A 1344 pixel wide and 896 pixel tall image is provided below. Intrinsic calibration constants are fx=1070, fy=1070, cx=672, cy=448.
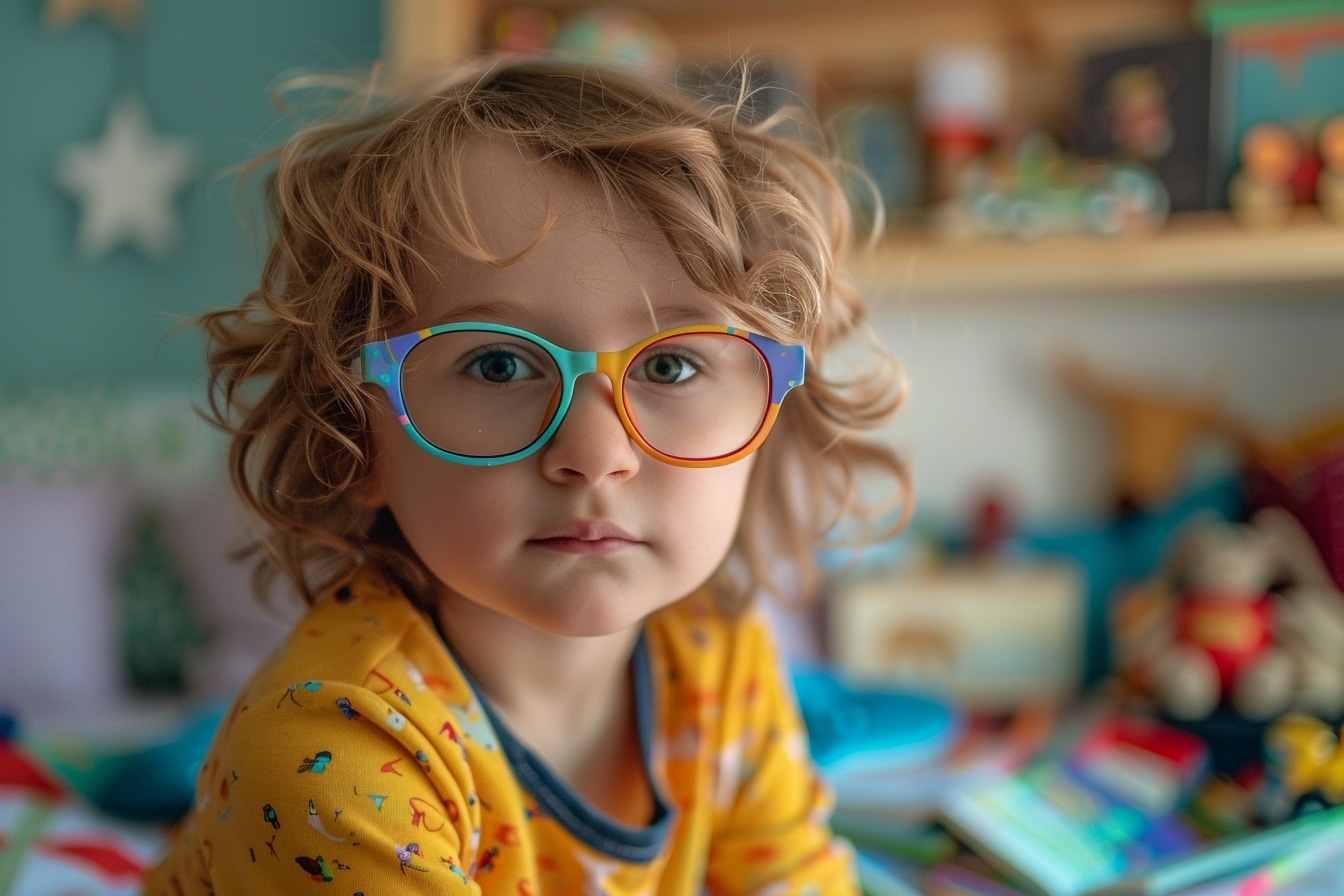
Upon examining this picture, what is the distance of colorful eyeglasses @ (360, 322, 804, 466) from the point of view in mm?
605

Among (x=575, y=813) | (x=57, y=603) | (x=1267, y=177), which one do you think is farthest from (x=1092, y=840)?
(x=57, y=603)

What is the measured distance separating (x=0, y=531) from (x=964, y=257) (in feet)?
4.10

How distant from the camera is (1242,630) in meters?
1.20

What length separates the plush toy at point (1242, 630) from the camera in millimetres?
1168

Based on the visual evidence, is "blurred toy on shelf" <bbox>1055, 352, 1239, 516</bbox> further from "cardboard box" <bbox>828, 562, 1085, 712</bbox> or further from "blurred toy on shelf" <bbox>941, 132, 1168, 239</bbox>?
"blurred toy on shelf" <bbox>941, 132, 1168, 239</bbox>

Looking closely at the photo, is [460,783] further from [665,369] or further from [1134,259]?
[1134,259]

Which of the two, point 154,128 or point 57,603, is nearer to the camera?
point 57,603

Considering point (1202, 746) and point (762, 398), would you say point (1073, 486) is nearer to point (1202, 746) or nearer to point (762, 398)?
point (1202, 746)

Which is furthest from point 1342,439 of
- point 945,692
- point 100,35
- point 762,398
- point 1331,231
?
point 100,35

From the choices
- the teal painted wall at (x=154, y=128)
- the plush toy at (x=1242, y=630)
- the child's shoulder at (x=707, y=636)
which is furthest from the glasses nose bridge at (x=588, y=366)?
the teal painted wall at (x=154, y=128)

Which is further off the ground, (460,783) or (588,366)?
(588,366)

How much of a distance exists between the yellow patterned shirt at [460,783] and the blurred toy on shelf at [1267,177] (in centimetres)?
79

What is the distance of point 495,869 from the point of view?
70cm

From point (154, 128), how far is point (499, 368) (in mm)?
1460
